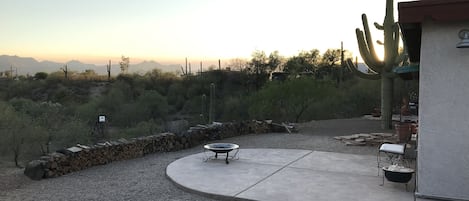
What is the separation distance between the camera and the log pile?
11.2 m

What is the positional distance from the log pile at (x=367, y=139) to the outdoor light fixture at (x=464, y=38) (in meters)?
5.99

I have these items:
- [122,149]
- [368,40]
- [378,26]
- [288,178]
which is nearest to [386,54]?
[368,40]

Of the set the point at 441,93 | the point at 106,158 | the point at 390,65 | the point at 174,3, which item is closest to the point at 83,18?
the point at 174,3

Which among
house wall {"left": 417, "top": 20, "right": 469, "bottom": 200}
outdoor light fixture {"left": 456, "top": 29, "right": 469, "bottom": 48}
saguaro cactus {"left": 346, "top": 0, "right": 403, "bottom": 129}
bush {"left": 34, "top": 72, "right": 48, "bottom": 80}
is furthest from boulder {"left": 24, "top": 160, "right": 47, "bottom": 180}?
bush {"left": 34, "top": 72, "right": 48, "bottom": 80}

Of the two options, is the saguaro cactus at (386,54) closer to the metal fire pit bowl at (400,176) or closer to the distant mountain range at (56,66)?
the metal fire pit bowl at (400,176)

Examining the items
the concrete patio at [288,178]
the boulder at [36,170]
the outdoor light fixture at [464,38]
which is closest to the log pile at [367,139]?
the concrete patio at [288,178]

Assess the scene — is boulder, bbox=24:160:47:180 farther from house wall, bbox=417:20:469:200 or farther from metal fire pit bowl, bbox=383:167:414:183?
house wall, bbox=417:20:469:200

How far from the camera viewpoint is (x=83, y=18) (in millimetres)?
19375

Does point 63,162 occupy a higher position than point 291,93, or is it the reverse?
point 291,93

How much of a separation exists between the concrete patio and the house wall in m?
0.56

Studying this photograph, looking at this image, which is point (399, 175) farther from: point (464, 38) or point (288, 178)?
point (464, 38)

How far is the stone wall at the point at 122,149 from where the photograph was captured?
25.4 feet

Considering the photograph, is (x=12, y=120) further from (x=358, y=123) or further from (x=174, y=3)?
(x=358, y=123)

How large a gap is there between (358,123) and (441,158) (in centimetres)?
1036
